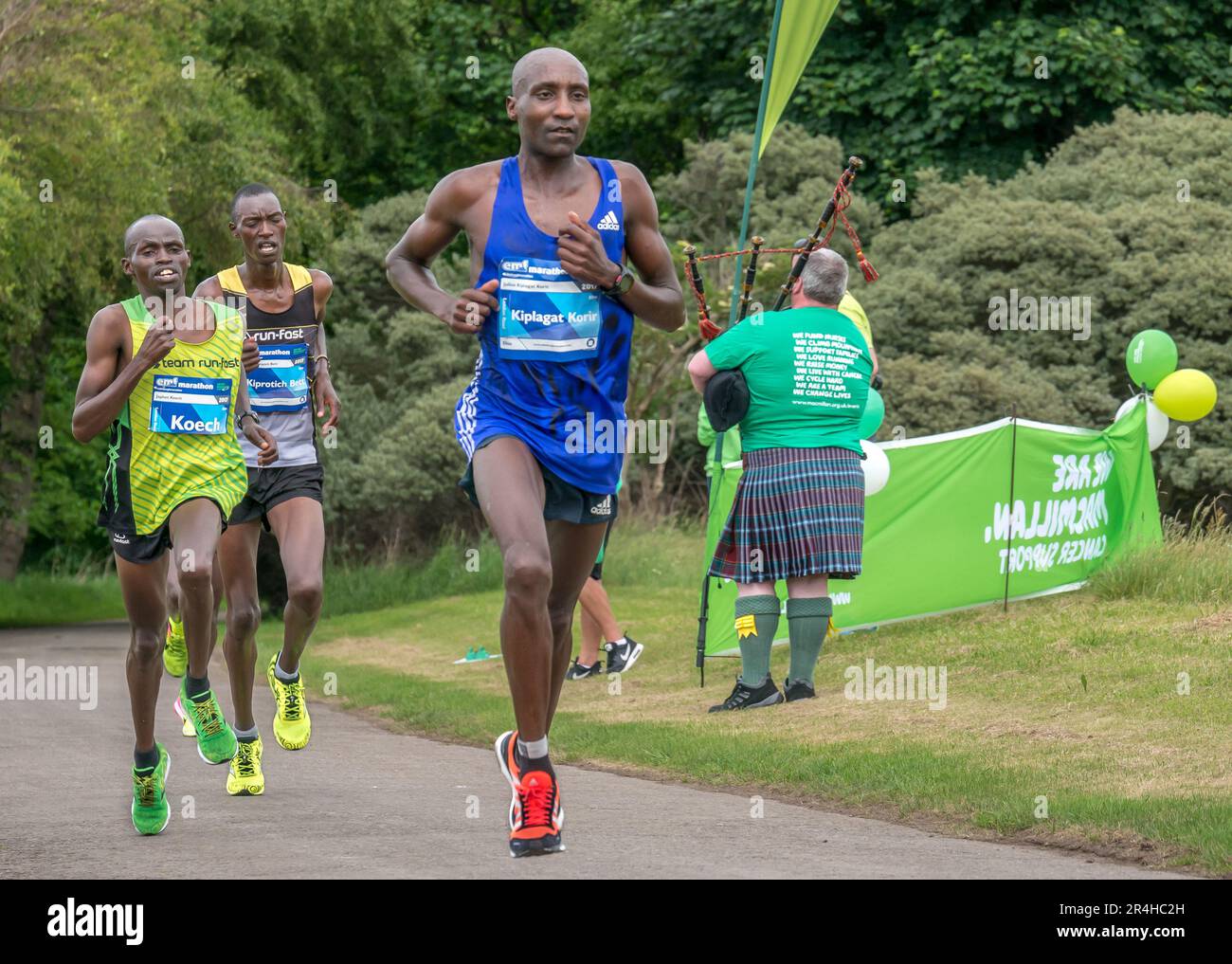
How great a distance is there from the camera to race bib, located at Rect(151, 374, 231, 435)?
24.0 ft

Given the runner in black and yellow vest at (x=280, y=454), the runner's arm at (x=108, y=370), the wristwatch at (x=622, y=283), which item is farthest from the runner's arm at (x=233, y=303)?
the wristwatch at (x=622, y=283)

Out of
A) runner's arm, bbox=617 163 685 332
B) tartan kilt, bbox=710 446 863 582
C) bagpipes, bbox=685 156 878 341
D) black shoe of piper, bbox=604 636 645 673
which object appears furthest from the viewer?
black shoe of piper, bbox=604 636 645 673

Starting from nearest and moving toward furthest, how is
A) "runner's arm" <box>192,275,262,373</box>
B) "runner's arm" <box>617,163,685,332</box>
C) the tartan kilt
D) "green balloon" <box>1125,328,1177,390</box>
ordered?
1. "runner's arm" <box>617,163,685,332</box>
2. "runner's arm" <box>192,275,262,373</box>
3. the tartan kilt
4. "green balloon" <box>1125,328,1177,390</box>

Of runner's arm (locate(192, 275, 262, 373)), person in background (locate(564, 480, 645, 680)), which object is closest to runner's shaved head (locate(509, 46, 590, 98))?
runner's arm (locate(192, 275, 262, 373))

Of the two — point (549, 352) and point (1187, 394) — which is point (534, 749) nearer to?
point (549, 352)

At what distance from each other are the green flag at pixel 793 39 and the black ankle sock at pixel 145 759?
21.8 feet

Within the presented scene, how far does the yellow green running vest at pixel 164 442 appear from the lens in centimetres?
730

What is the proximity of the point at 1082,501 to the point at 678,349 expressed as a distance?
9.75 meters

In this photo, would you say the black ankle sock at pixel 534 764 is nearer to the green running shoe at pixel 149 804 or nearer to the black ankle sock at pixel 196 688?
the green running shoe at pixel 149 804

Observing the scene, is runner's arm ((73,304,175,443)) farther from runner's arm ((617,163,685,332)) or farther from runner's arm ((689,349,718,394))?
runner's arm ((689,349,718,394))

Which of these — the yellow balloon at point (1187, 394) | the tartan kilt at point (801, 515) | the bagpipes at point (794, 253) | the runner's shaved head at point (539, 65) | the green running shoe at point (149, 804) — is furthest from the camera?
the yellow balloon at point (1187, 394)

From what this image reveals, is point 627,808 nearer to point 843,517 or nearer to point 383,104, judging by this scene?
point 843,517

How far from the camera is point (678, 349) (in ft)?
74.4

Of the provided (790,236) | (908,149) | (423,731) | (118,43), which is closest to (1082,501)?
(423,731)
